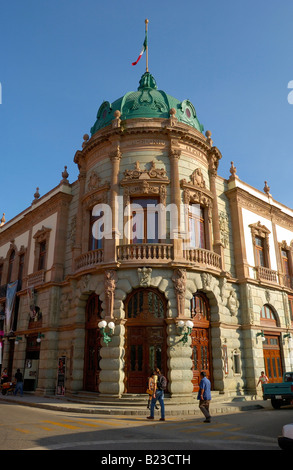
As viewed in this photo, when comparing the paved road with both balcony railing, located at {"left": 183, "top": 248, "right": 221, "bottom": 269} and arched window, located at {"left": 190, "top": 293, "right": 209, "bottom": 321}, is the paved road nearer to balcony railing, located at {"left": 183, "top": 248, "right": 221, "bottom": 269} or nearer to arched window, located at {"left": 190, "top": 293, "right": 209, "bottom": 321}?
arched window, located at {"left": 190, "top": 293, "right": 209, "bottom": 321}

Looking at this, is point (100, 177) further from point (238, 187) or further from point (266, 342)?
point (266, 342)

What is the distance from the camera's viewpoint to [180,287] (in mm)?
18641

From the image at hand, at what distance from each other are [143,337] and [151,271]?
3.31 meters

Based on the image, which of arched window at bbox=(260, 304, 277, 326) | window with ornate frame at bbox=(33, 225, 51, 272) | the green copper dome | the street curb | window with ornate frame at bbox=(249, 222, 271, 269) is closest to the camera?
the street curb

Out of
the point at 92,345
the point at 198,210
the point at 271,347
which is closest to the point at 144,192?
the point at 198,210

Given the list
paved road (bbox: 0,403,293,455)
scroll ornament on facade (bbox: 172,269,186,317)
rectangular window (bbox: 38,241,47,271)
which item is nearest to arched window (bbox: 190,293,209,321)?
scroll ornament on facade (bbox: 172,269,186,317)

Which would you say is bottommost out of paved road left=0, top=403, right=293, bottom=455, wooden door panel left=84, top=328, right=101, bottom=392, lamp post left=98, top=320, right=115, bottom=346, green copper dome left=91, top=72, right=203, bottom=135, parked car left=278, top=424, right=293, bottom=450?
paved road left=0, top=403, right=293, bottom=455

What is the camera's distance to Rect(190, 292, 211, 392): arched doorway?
1916 centimetres

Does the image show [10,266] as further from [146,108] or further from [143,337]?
[146,108]

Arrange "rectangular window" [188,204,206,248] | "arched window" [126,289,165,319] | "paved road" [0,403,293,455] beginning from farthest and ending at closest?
"rectangular window" [188,204,206,248], "arched window" [126,289,165,319], "paved road" [0,403,293,455]

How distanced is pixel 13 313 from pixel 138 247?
566 inches

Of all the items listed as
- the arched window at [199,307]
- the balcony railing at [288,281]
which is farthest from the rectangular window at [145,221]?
the balcony railing at [288,281]

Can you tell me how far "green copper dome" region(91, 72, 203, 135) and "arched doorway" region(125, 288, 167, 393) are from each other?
10.9 metres

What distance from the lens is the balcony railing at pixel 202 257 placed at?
19.7 meters
